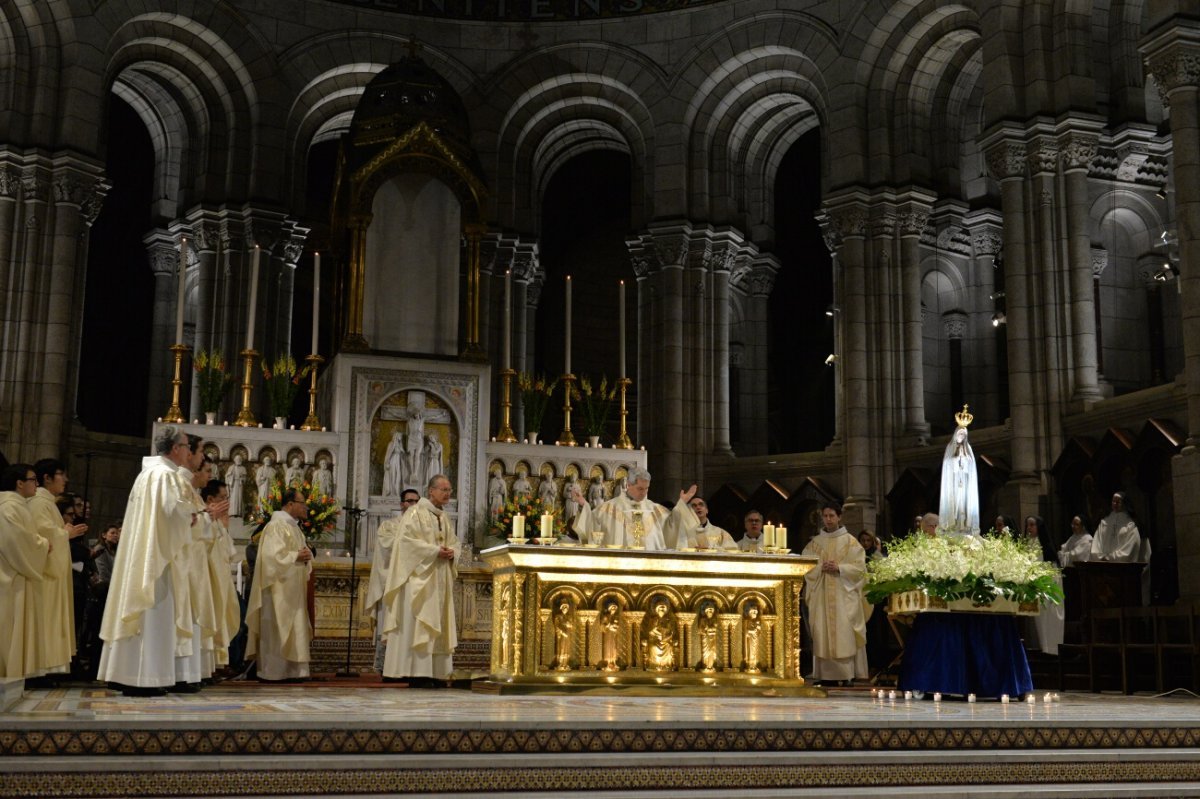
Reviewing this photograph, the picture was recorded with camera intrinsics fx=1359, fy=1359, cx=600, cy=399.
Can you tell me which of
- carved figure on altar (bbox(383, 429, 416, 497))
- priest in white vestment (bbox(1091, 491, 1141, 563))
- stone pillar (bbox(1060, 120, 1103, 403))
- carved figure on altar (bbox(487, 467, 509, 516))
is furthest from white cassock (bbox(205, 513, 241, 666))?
stone pillar (bbox(1060, 120, 1103, 403))

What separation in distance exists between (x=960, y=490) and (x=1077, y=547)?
5189mm

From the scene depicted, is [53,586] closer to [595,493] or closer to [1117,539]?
[595,493]

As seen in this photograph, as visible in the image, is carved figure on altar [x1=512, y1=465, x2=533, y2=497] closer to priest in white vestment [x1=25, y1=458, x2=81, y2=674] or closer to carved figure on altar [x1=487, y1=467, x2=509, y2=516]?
carved figure on altar [x1=487, y1=467, x2=509, y2=516]

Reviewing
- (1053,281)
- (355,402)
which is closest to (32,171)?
(355,402)

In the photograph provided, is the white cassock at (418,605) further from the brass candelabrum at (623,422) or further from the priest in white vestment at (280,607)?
the brass candelabrum at (623,422)

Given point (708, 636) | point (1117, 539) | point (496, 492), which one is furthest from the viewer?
point (496, 492)

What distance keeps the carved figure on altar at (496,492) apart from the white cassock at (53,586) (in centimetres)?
684

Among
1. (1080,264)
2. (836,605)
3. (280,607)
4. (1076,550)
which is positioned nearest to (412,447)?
(280,607)

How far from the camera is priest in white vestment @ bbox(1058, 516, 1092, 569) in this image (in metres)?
15.3

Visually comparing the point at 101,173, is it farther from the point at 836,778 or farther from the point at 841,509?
the point at 836,778

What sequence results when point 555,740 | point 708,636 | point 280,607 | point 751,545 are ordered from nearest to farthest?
point 555,740 → point 708,636 → point 280,607 → point 751,545

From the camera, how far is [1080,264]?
17.2 meters

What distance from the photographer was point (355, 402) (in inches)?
608

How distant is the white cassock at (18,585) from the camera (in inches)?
332
